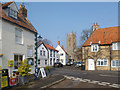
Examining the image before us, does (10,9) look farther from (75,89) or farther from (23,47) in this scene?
(75,89)

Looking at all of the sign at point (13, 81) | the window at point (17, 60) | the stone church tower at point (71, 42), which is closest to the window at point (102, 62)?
the window at point (17, 60)

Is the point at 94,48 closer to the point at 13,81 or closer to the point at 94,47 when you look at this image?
the point at 94,47

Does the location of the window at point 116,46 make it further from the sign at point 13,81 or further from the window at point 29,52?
the sign at point 13,81

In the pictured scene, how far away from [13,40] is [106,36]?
73.3 feet

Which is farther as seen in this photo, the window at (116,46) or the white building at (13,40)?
the window at (116,46)

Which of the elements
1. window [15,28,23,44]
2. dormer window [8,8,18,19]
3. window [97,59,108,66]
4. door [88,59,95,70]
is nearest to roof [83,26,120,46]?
window [97,59,108,66]

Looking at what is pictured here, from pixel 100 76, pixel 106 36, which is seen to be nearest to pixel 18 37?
pixel 100 76

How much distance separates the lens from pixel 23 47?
14961 millimetres

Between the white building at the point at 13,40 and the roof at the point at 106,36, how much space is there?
56.2 ft

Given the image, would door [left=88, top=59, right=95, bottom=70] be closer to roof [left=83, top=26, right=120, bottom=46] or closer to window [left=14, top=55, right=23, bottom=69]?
roof [left=83, top=26, right=120, bottom=46]

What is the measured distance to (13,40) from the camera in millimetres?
13398

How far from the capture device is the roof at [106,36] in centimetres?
2835

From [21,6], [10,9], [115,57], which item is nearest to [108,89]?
[10,9]

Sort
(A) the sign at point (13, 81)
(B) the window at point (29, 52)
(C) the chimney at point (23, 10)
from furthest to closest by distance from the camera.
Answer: (C) the chimney at point (23, 10)
(B) the window at point (29, 52)
(A) the sign at point (13, 81)
